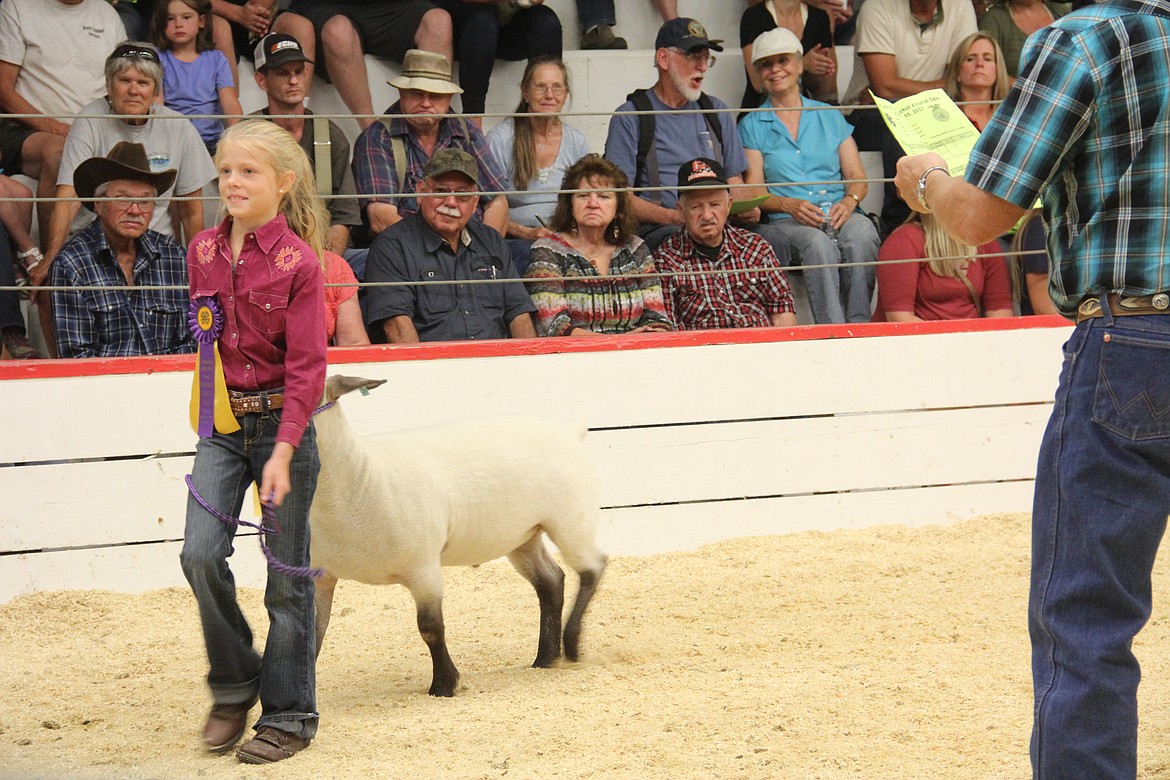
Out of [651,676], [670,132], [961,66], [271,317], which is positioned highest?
[961,66]

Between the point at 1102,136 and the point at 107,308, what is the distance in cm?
381

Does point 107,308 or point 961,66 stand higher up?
point 961,66

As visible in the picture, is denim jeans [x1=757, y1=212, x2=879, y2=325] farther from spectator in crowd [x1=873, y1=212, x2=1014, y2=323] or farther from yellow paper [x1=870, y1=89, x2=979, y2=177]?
yellow paper [x1=870, y1=89, x2=979, y2=177]

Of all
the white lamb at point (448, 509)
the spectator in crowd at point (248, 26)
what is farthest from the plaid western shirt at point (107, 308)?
the white lamb at point (448, 509)

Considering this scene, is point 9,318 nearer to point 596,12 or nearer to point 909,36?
point 596,12

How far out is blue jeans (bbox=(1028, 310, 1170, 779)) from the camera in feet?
5.95

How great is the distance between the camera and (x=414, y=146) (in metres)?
5.59

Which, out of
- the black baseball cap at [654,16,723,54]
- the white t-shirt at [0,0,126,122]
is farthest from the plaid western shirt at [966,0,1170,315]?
the white t-shirt at [0,0,126,122]

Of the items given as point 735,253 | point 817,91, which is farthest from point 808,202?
point 817,91

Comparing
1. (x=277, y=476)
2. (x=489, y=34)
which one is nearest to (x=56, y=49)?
(x=489, y=34)

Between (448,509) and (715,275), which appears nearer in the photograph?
(448,509)

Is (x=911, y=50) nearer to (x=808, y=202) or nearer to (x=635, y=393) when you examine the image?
(x=808, y=202)

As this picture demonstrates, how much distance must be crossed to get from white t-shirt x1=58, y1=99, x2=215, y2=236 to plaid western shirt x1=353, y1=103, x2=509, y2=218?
68cm

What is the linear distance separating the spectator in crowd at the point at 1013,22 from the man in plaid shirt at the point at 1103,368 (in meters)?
5.12
